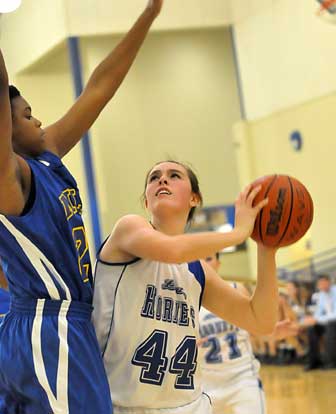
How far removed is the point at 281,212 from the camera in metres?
3.65

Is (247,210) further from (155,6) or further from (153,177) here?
(155,6)

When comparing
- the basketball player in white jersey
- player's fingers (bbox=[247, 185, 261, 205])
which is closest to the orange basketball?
player's fingers (bbox=[247, 185, 261, 205])

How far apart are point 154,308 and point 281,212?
688 millimetres

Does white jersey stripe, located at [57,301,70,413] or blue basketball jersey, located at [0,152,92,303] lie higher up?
blue basketball jersey, located at [0,152,92,303]

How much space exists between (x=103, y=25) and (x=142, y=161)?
3.17m

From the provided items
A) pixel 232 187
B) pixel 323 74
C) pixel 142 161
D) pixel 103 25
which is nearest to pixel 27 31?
pixel 103 25

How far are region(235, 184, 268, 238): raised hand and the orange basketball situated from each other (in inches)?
1.1

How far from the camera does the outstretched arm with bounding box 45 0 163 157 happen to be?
3.88 metres

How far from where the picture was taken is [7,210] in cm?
327

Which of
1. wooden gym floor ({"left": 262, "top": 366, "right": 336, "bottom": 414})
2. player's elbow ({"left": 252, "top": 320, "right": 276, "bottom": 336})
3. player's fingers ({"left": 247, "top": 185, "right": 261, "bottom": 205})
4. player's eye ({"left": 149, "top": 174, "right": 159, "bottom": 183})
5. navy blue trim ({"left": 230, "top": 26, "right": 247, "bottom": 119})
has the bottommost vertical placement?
wooden gym floor ({"left": 262, "top": 366, "right": 336, "bottom": 414})

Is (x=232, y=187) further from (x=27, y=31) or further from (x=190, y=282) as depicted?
(x=190, y=282)

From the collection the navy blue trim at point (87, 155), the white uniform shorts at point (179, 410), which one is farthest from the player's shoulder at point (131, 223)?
the navy blue trim at point (87, 155)

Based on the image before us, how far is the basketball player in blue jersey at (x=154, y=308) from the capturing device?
3750 mm

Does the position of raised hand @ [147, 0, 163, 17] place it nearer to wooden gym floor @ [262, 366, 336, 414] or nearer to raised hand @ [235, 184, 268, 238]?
raised hand @ [235, 184, 268, 238]
